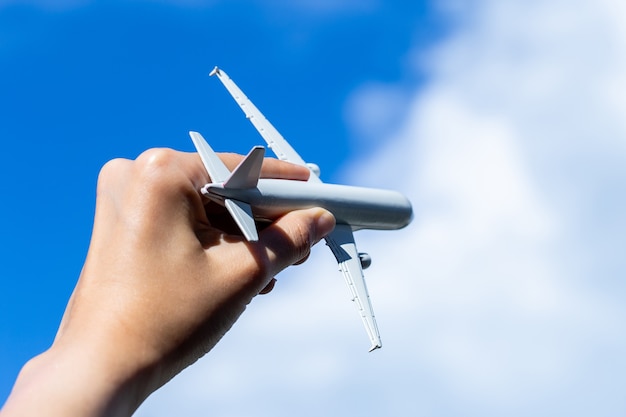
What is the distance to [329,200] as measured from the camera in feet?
46.9

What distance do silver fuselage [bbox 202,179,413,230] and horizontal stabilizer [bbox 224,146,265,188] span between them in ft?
0.37

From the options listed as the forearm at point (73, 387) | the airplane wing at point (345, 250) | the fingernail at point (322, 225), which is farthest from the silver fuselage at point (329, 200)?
the forearm at point (73, 387)

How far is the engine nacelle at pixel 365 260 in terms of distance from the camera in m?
15.7

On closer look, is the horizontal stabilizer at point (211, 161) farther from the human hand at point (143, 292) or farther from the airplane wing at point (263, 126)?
the airplane wing at point (263, 126)

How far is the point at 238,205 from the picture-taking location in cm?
1086

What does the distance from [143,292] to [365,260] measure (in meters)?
8.93

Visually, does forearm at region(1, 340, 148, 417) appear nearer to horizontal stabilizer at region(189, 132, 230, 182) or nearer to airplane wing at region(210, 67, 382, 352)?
horizontal stabilizer at region(189, 132, 230, 182)

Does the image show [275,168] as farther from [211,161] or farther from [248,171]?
[211,161]

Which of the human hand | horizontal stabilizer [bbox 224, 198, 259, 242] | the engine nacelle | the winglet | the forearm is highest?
the engine nacelle

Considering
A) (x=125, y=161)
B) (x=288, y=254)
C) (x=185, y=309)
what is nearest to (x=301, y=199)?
(x=288, y=254)

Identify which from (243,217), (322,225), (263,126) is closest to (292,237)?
(243,217)

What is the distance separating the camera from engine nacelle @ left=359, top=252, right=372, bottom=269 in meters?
15.7

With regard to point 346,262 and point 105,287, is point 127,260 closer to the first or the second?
point 105,287

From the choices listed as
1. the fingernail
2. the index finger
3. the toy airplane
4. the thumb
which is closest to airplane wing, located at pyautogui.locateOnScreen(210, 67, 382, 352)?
the toy airplane
